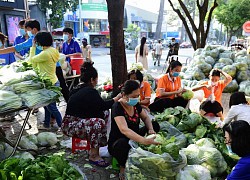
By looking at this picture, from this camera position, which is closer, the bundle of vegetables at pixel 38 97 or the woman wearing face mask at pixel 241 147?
the woman wearing face mask at pixel 241 147

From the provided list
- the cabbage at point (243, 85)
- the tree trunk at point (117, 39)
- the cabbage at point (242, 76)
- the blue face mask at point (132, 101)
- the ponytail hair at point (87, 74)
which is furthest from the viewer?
the cabbage at point (242, 76)

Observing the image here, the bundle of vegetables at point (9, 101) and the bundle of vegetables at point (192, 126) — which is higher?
the bundle of vegetables at point (9, 101)

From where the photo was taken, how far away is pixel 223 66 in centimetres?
902

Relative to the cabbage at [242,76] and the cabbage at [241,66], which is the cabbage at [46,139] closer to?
the cabbage at [242,76]

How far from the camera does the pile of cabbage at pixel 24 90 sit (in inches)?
132

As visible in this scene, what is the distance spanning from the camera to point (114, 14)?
4164mm

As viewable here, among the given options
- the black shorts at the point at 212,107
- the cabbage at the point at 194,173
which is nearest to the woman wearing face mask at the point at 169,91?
the black shorts at the point at 212,107

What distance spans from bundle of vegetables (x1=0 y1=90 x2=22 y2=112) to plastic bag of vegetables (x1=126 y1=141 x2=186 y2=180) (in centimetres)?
151

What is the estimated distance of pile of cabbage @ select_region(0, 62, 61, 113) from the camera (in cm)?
336

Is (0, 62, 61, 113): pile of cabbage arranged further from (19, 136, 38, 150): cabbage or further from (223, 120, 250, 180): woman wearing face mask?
(223, 120, 250, 180): woman wearing face mask

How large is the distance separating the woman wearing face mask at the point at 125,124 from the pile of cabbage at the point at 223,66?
501 centimetres

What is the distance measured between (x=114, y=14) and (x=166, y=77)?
5.28 ft

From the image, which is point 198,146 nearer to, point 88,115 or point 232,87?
point 88,115

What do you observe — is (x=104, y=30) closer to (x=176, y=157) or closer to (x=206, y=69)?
(x=206, y=69)
